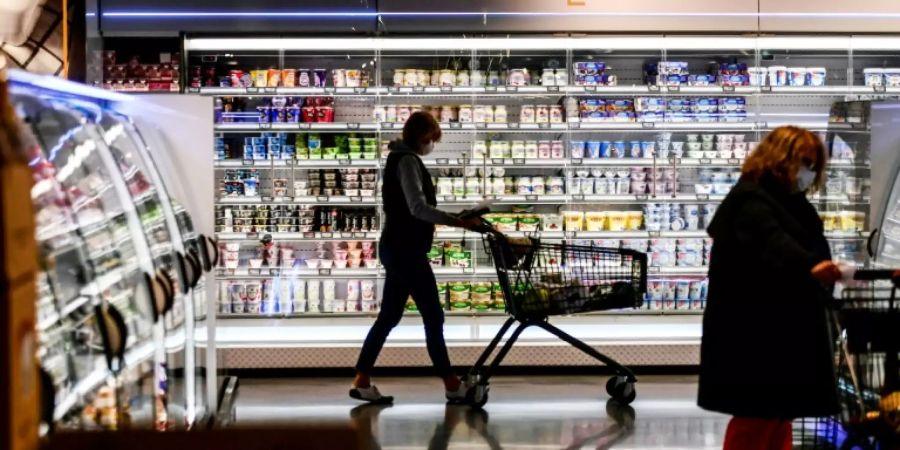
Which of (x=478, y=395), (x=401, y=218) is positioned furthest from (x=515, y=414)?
(x=401, y=218)

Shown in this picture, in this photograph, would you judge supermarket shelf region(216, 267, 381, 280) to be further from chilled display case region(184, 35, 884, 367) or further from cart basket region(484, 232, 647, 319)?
cart basket region(484, 232, 647, 319)

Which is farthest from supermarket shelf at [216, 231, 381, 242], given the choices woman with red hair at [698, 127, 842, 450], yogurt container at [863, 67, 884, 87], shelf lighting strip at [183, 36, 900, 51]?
woman with red hair at [698, 127, 842, 450]

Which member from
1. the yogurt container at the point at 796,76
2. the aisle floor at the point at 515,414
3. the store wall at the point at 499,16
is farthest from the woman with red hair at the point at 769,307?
the yogurt container at the point at 796,76

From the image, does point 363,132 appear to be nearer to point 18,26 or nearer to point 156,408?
point 18,26

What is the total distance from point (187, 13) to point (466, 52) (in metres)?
1.73

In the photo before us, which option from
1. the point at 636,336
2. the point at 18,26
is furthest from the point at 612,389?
the point at 18,26

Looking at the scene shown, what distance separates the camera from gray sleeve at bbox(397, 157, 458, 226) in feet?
19.0

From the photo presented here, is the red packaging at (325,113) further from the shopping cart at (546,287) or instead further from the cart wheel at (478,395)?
the cart wheel at (478,395)

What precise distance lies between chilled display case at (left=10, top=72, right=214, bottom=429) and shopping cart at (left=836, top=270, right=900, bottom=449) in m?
1.96

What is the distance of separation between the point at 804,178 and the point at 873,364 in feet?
2.47

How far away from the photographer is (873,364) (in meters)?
3.39

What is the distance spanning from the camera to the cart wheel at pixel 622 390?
241 inches

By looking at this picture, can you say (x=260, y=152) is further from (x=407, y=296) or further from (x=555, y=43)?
(x=555, y=43)

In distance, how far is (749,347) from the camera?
373 centimetres
